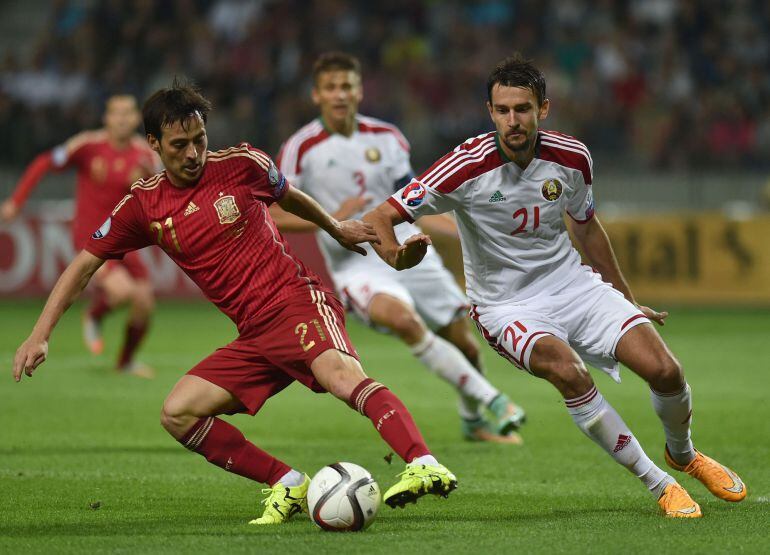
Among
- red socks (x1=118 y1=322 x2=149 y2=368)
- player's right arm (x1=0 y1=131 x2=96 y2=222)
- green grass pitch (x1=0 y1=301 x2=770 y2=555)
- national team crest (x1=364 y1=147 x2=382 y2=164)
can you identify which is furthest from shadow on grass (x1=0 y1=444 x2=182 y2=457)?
player's right arm (x1=0 y1=131 x2=96 y2=222)

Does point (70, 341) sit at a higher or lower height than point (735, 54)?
lower

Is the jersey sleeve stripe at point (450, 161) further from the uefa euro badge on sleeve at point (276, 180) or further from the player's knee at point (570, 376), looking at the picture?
the player's knee at point (570, 376)

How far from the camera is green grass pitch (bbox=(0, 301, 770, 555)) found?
5.27 m

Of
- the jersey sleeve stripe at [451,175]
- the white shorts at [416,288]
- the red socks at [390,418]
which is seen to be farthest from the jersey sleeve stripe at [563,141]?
the white shorts at [416,288]

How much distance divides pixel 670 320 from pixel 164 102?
11419mm

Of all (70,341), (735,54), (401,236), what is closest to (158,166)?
(70,341)

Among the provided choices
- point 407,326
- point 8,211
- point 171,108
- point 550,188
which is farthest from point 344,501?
point 8,211

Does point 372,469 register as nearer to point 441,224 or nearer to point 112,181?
point 441,224

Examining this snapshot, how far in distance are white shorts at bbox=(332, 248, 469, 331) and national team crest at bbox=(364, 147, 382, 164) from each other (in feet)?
2.21

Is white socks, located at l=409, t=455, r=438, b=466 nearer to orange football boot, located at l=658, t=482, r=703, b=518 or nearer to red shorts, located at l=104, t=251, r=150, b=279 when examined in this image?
orange football boot, located at l=658, t=482, r=703, b=518

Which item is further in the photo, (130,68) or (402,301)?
(130,68)

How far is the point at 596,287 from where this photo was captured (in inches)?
241

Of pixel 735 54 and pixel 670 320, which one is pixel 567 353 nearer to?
pixel 670 320

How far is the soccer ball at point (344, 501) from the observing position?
5.40 metres
